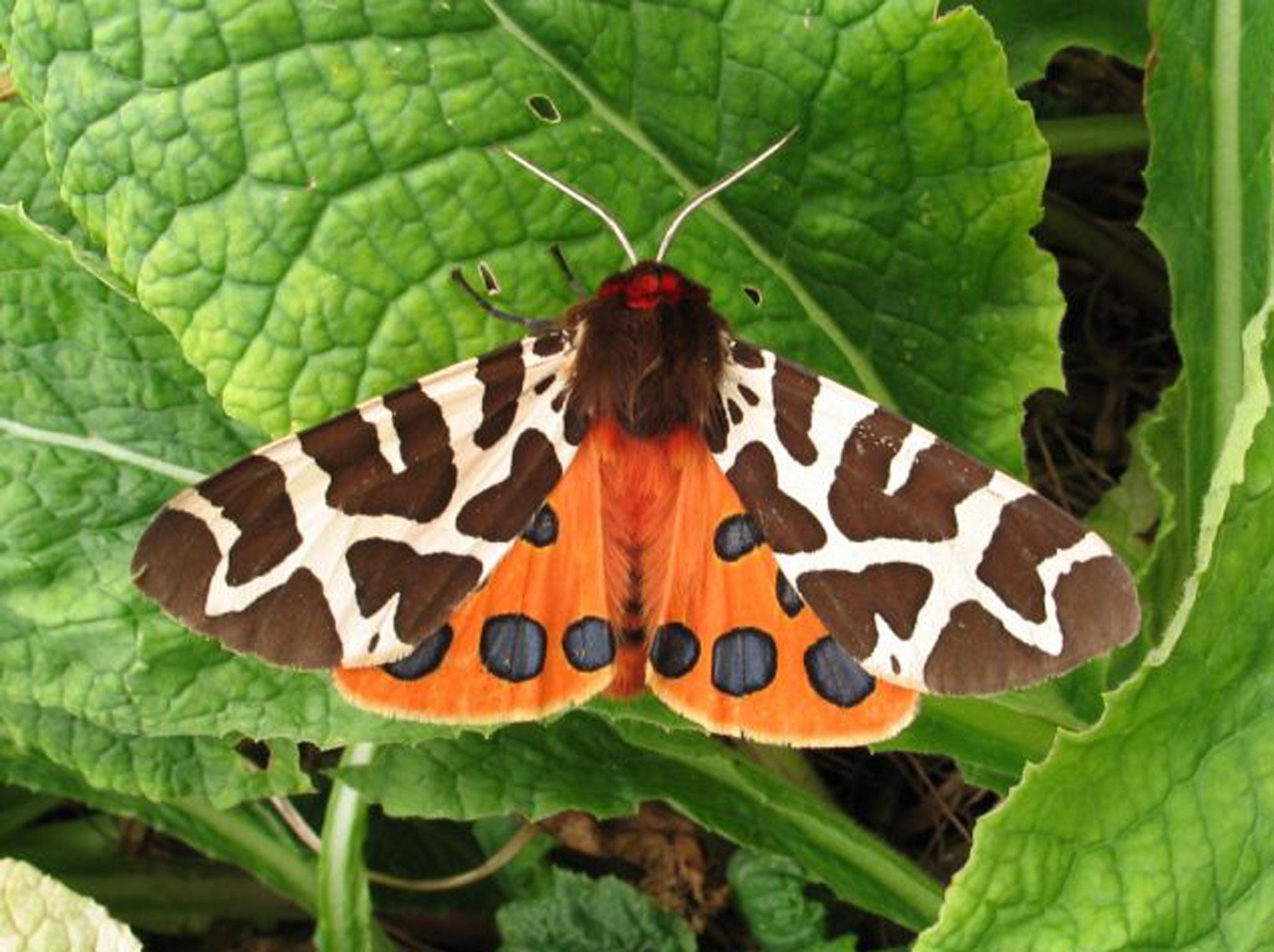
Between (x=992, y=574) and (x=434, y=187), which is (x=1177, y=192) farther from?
(x=434, y=187)

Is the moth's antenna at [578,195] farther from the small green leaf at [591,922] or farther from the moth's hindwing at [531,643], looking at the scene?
the small green leaf at [591,922]

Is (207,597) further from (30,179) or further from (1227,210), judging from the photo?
(1227,210)

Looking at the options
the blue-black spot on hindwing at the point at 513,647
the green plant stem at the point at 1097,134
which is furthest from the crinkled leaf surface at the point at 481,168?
the green plant stem at the point at 1097,134

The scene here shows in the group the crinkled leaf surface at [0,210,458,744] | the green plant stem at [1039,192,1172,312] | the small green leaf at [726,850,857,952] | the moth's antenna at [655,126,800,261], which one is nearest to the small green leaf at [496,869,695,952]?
the small green leaf at [726,850,857,952]

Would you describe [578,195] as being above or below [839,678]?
above

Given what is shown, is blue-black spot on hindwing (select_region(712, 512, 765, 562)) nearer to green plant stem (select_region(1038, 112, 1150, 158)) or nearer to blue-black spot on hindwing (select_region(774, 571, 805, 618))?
blue-black spot on hindwing (select_region(774, 571, 805, 618))

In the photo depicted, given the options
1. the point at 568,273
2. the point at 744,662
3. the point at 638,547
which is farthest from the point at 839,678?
the point at 568,273
